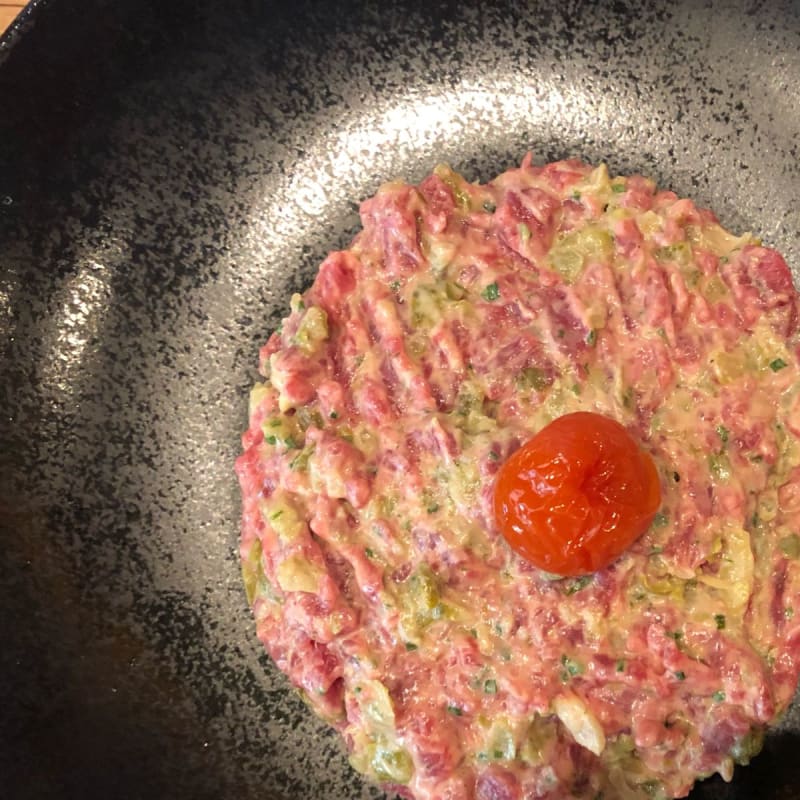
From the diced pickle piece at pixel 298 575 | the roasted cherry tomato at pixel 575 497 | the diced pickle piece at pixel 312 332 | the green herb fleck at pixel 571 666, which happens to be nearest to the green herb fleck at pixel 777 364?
the roasted cherry tomato at pixel 575 497

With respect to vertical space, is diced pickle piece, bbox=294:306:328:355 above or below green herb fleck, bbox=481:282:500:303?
below

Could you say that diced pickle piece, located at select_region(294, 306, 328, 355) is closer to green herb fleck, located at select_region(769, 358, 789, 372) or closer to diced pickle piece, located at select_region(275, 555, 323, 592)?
diced pickle piece, located at select_region(275, 555, 323, 592)

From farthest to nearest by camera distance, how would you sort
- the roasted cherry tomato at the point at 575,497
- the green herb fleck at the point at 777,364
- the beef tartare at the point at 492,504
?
the green herb fleck at the point at 777,364
the beef tartare at the point at 492,504
the roasted cherry tomato at the point at 575,497

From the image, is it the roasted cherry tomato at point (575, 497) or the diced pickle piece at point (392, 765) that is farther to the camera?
the diced pickle piece at point (392, 765)

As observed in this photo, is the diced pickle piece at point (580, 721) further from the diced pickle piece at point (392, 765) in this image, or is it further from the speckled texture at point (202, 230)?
the speckled texture at point (202, 230)

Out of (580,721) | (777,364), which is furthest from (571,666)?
(777,364)

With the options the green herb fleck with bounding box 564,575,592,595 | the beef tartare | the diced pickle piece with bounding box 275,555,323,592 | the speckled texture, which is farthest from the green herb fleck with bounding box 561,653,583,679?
the speckled texture

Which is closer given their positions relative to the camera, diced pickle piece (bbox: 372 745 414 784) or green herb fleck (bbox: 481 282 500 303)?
diced pickle piece (bbox: 372 745 414 784)
